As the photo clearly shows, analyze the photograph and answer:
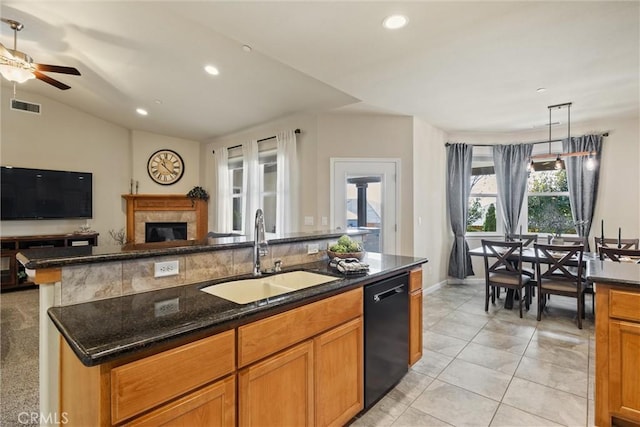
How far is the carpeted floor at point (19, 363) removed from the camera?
6.81 ft

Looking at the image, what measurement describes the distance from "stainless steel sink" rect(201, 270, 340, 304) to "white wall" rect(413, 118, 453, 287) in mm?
2757

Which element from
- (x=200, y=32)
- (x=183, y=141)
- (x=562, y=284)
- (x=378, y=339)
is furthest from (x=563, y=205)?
(x=183, y=141)

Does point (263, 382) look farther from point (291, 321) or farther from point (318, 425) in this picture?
point (318, 425)

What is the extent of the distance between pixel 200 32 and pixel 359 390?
3.30m

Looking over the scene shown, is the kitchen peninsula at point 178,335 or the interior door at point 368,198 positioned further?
the interior door at point 368,198

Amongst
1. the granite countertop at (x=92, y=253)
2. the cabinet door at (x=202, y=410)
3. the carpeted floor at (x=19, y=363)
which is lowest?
the carpeted floor at (x=19, y=363)

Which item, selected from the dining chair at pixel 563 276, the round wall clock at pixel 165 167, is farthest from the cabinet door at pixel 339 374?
the round wall clock at pixel 165 167

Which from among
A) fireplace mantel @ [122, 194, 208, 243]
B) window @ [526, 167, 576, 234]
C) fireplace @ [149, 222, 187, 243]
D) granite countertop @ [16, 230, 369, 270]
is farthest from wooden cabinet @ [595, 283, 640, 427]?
fireplace @ [149, 222, 187, 243]

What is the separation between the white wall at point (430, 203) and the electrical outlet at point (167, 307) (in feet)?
12.1

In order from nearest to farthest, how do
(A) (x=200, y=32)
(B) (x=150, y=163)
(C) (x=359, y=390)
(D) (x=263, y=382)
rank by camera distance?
(D) (x=263, y=382), (C) (x=359, y=390), (A) (x=200, y=32), (B) (x=150, y=163)

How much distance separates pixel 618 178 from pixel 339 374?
17.3ft

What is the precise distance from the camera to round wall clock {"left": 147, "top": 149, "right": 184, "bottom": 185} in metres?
6.68

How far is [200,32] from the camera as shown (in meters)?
2.88

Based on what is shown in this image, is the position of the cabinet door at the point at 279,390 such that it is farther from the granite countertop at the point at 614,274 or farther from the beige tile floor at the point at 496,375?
the granite countertop at the point at 614,274
